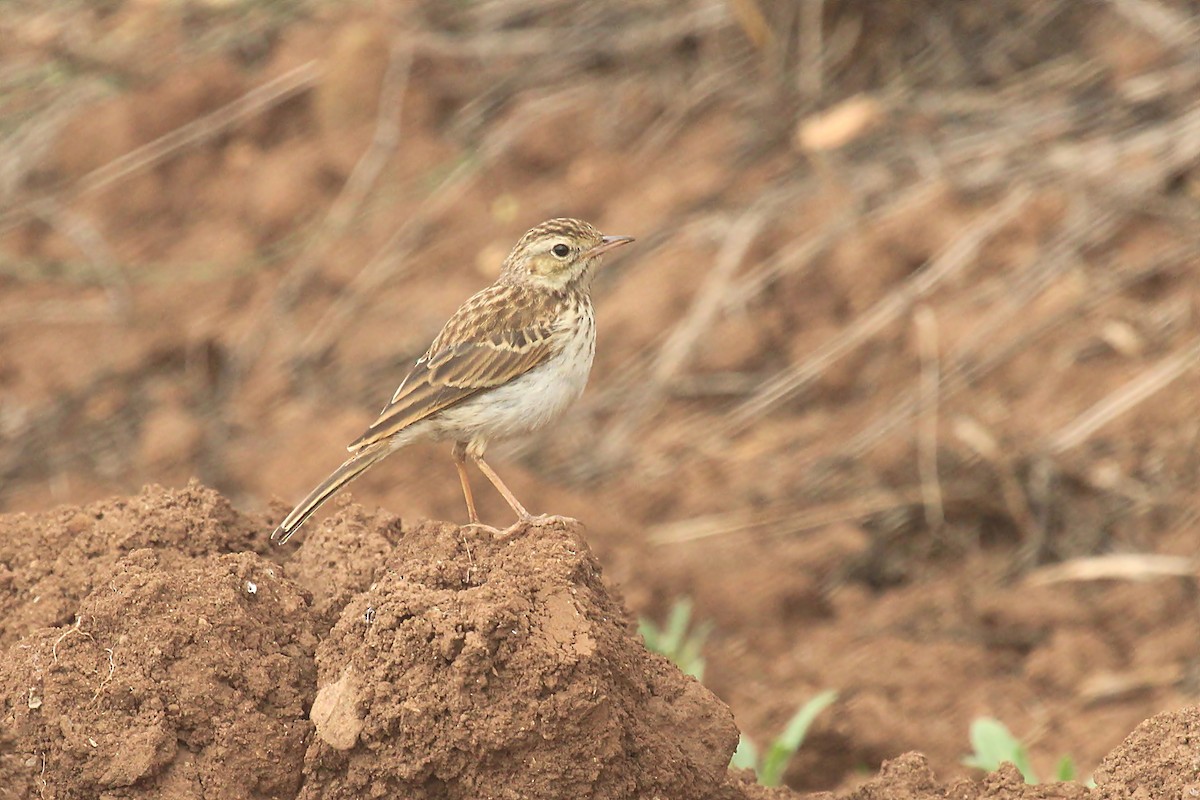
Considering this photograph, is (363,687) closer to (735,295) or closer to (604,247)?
(604,247)

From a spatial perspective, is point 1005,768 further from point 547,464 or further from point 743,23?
point 743,23

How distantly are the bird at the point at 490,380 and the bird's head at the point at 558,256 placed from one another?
11 centimetres

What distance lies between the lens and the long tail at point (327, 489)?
479cm

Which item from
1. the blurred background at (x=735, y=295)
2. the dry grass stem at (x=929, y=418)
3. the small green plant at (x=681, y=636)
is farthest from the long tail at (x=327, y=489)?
the dry grass stem at (x=929, y=418)

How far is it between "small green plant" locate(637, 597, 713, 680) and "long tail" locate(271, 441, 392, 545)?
6.06ft

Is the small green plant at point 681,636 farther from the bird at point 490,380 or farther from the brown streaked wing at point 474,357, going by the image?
the brown streaked wing at point 474,357

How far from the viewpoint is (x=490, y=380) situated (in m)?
5.70

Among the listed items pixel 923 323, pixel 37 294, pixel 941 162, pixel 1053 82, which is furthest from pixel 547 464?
pixel 37 294

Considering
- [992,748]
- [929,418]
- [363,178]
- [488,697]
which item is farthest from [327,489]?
[363,178]

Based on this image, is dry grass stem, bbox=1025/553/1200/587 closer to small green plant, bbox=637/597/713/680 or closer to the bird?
small green plant, bbox=637/597/713/680

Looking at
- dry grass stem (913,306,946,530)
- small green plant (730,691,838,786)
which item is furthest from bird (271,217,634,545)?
dry grass stem (913,306,946,530)

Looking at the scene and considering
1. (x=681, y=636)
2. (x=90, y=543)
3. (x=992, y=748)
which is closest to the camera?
(x=90, y=543)

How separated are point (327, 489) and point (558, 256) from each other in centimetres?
149

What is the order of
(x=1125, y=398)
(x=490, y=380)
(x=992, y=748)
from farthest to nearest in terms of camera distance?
1. (x=1125, y=398)
2. (x=992, y=748)
3. (x=490, y=380)
